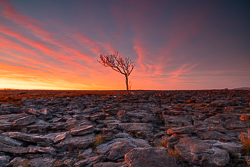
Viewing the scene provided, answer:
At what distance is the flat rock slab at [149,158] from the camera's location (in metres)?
3.63

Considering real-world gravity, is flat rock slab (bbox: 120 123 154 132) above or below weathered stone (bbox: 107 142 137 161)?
above

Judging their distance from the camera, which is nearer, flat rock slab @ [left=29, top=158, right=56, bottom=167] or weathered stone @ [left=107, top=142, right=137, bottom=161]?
flat rock slab @ [left=29, top=158, right=56, bottom=167]

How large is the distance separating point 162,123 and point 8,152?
7.43 m

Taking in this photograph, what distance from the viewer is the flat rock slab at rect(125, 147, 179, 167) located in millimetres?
3635

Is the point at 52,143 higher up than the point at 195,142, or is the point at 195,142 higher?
the point at 195,142

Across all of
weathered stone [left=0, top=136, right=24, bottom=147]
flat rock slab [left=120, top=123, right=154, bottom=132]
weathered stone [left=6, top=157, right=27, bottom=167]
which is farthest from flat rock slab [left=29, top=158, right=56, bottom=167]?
flat rock slab [left=120, top=123, right=154, bottom=132]

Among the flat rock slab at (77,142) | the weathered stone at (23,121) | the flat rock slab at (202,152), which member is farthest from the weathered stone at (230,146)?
the weathered stone at (23,121)

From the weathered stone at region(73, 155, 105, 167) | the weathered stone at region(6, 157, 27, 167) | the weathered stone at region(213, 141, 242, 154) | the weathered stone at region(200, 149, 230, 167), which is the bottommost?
the weathered stone at region(6, 157, 27, 167)

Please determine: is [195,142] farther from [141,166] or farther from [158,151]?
[141,166]

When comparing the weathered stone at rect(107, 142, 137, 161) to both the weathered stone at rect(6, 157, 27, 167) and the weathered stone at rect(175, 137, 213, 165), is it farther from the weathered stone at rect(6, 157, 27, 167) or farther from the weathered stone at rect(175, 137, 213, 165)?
the weathered stone at rect(6, 157, 27, 167)

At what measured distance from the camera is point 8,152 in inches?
186

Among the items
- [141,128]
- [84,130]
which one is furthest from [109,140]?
[141,128]

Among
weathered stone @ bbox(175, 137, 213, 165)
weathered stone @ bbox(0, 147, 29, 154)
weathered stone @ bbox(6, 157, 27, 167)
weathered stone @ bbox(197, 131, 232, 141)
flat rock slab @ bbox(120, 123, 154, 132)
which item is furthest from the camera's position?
flat rock slab @ bbox(120, 123, 154, 132)

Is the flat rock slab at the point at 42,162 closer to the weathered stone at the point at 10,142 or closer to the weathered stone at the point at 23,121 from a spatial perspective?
the weathered stone at the point at 10,142
